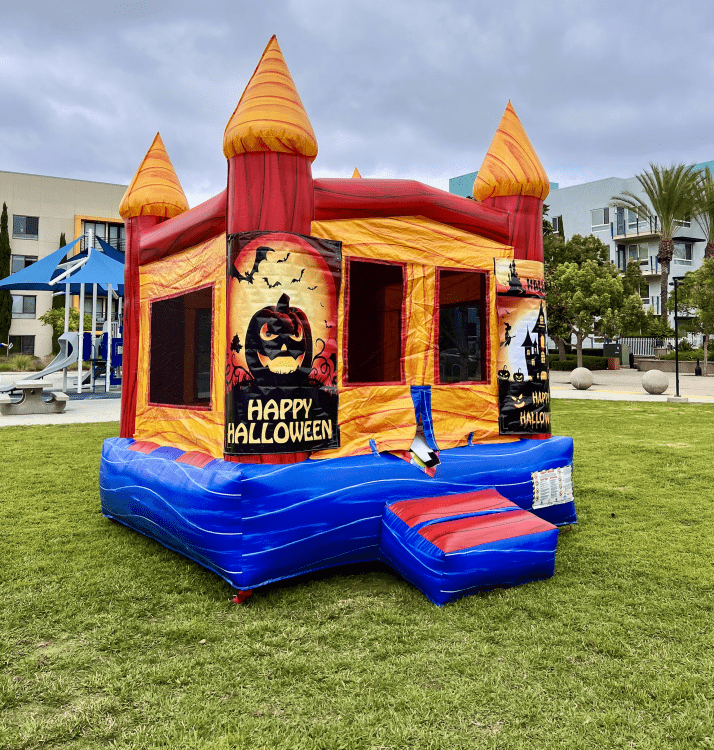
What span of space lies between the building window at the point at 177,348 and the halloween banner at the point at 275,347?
3.82 feet

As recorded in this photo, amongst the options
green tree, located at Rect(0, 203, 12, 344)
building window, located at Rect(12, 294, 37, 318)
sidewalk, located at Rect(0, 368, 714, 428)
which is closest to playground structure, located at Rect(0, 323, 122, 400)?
sidewalk, located at Rect(0, 368, 714, 428)

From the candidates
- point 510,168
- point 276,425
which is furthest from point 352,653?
point 510,168

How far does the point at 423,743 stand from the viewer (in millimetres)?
2170

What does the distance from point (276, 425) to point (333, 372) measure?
538 millimetres

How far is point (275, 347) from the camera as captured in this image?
3.61m

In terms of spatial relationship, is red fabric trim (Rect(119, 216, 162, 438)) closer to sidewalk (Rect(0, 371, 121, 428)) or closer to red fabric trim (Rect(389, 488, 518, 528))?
red fabric trim (Rect(389, 488, 518, 528))

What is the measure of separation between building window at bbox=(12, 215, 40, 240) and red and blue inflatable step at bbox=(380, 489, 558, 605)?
152 feet

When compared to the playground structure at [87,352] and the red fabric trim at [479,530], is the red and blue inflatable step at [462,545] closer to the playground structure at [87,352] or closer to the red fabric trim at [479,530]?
the red fabric trim at [479,530]

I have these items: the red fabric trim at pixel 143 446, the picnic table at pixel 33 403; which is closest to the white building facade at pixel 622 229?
the picnic table at pixel 33 403

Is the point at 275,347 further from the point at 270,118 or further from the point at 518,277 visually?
the point at 518,277

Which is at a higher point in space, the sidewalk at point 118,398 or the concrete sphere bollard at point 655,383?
the concrete sphere bollard at point 655,383

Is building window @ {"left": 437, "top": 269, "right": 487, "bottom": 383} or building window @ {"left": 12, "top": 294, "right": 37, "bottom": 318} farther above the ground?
building window @ {"left": 12, "top": 294, "right": 37, "bottom": 318}

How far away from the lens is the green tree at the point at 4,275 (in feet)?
127

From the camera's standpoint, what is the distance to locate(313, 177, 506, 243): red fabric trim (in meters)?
3.96
